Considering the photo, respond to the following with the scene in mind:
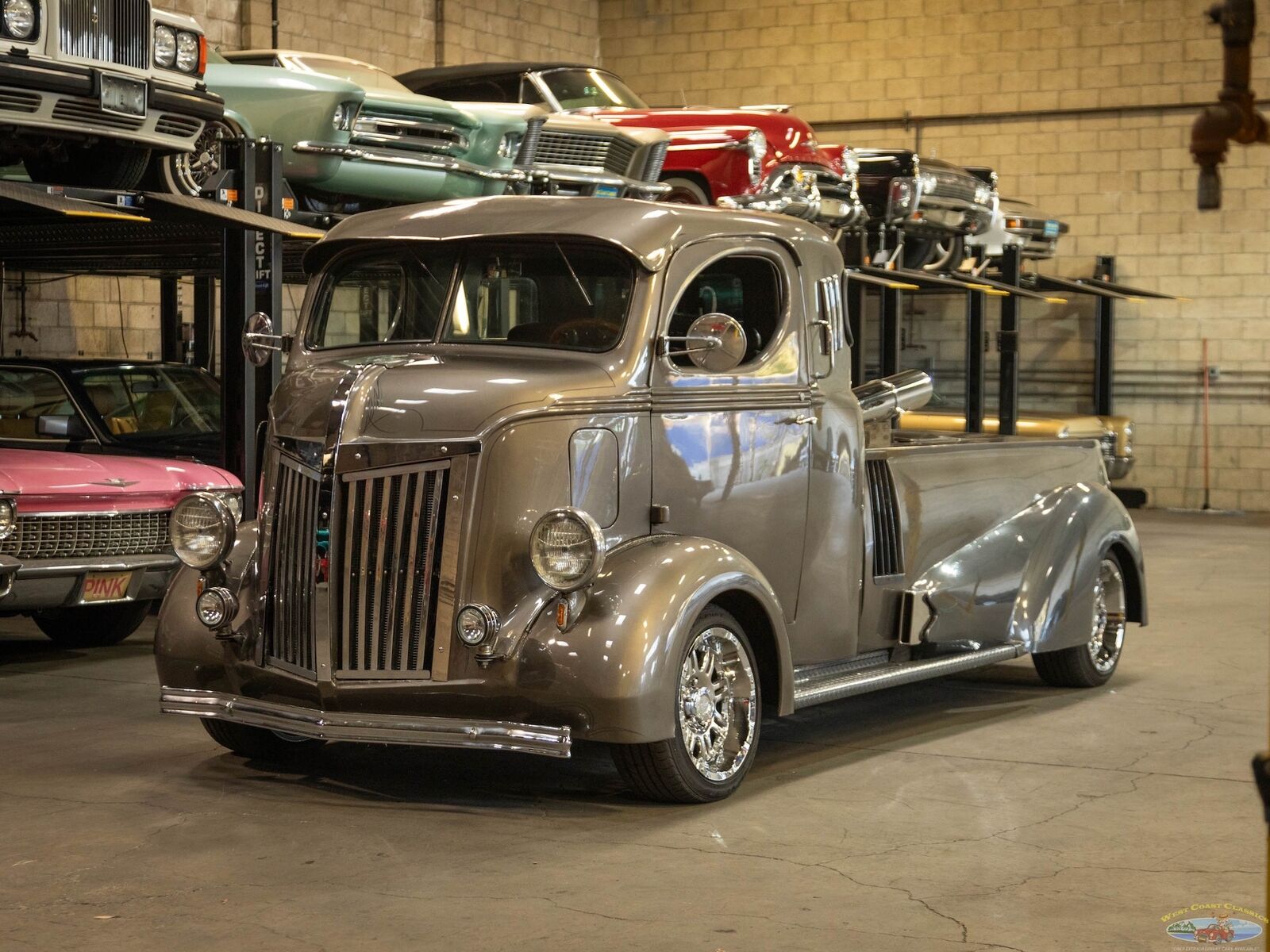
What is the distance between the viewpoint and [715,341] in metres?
5.90

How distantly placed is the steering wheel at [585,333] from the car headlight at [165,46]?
509cm

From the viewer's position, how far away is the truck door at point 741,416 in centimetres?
610

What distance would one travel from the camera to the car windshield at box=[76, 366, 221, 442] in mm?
11227

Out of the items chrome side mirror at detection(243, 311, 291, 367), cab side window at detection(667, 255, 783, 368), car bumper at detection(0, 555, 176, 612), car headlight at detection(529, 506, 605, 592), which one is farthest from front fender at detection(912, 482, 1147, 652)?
car bumper at detection(0, 555, 176, 612)

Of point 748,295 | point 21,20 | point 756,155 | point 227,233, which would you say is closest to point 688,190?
point 756,155

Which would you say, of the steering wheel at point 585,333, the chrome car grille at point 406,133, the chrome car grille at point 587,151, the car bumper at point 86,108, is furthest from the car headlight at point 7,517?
the chrome car grille at point 587,151

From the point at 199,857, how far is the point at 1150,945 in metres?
2.77

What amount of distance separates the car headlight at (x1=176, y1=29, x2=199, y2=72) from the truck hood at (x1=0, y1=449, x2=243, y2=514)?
8.44ft

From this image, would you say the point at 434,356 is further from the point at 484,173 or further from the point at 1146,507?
the point at 1146,507

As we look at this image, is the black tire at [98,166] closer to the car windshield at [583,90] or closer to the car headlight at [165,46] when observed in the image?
the car headlight at [165,46]

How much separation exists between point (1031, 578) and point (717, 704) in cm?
250

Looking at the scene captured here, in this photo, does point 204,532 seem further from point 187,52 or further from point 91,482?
point 187,52

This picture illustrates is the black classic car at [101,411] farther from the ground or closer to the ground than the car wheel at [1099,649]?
farther from the ground

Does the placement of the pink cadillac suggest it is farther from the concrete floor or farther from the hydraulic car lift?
the hydraulic car lift
